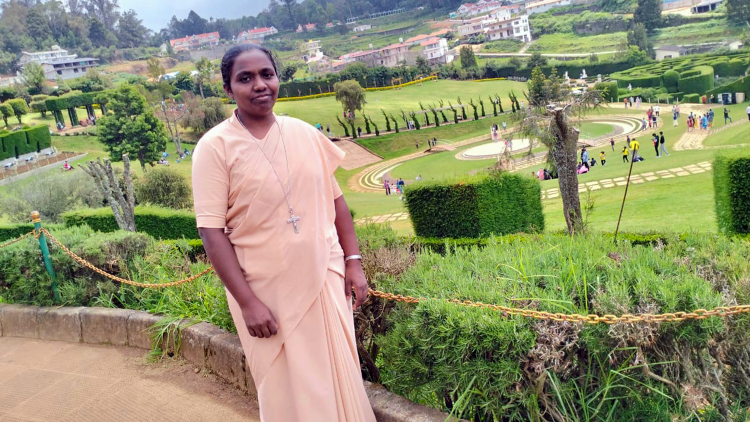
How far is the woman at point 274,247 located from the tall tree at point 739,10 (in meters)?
82.2

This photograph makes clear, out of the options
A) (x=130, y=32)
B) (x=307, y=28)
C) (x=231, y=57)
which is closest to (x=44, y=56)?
(x=130, y=32)

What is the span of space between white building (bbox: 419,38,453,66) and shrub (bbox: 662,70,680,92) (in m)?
38.3

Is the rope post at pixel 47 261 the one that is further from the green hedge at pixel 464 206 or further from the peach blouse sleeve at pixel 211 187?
the green hedge at pixel 464 206

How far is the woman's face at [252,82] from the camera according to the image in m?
2.18

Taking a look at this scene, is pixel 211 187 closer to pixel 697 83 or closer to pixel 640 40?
pixel 697 83

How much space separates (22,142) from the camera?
45000 mm

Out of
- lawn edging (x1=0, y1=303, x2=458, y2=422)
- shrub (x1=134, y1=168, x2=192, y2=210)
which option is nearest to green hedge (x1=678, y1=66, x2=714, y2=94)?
shrub (x1=134, y1=168, x2=192, y2=210)

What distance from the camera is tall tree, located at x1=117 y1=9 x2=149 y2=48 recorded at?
11975cm

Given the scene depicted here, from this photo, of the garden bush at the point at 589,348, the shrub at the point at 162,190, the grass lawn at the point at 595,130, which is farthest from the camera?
the grass lawn at the point at 595,130

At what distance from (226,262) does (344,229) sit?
493 mm

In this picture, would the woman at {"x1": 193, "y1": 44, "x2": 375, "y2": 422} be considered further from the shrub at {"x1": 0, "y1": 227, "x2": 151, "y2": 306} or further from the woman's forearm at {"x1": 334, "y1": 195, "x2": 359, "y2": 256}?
the shrub at {"x1": 0, "y1": 227, "x2": 151, "y2": 306}

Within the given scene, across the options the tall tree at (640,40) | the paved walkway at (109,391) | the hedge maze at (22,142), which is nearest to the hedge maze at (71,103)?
the hedge maze at (22,142)

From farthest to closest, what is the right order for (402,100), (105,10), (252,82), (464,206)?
1. (105,10)
2. (402,100)
3. (464,206)
4. (252,82)

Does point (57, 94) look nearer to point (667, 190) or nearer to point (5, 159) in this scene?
point (5, 159)
